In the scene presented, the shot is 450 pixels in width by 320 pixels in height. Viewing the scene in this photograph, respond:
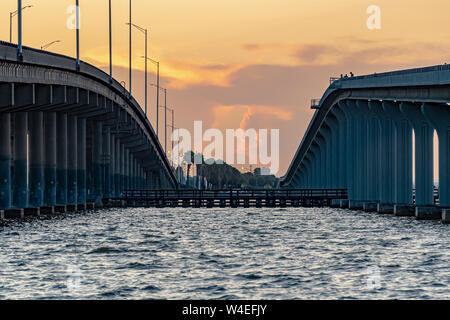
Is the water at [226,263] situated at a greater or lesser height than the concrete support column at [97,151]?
lesser

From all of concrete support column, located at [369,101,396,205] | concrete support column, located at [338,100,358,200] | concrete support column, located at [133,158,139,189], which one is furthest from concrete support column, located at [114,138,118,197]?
concrete support column, located at [369,101,396,205]

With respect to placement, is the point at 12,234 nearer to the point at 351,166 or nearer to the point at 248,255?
the point at 248,255

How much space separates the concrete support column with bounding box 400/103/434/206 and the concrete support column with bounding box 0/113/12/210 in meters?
32.5

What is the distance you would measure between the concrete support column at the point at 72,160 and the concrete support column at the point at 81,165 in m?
3.00

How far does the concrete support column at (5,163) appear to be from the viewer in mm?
74750

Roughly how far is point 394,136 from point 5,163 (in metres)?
37.1

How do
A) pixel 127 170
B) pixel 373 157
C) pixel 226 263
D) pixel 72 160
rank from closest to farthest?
pixel 226 263 < pixel 373 157 < pixel 72 160 < pixel 127 170

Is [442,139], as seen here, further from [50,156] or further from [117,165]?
[117,165]

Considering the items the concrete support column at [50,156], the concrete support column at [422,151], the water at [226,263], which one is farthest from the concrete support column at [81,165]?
the water at [226,263]

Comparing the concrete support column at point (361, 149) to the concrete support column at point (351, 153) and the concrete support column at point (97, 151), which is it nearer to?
the concrete support column at point (351, 153)

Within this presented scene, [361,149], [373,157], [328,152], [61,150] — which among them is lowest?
[373,157]

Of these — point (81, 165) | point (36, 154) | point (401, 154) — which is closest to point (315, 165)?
point (81, 165)

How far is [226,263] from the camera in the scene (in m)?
34.8
